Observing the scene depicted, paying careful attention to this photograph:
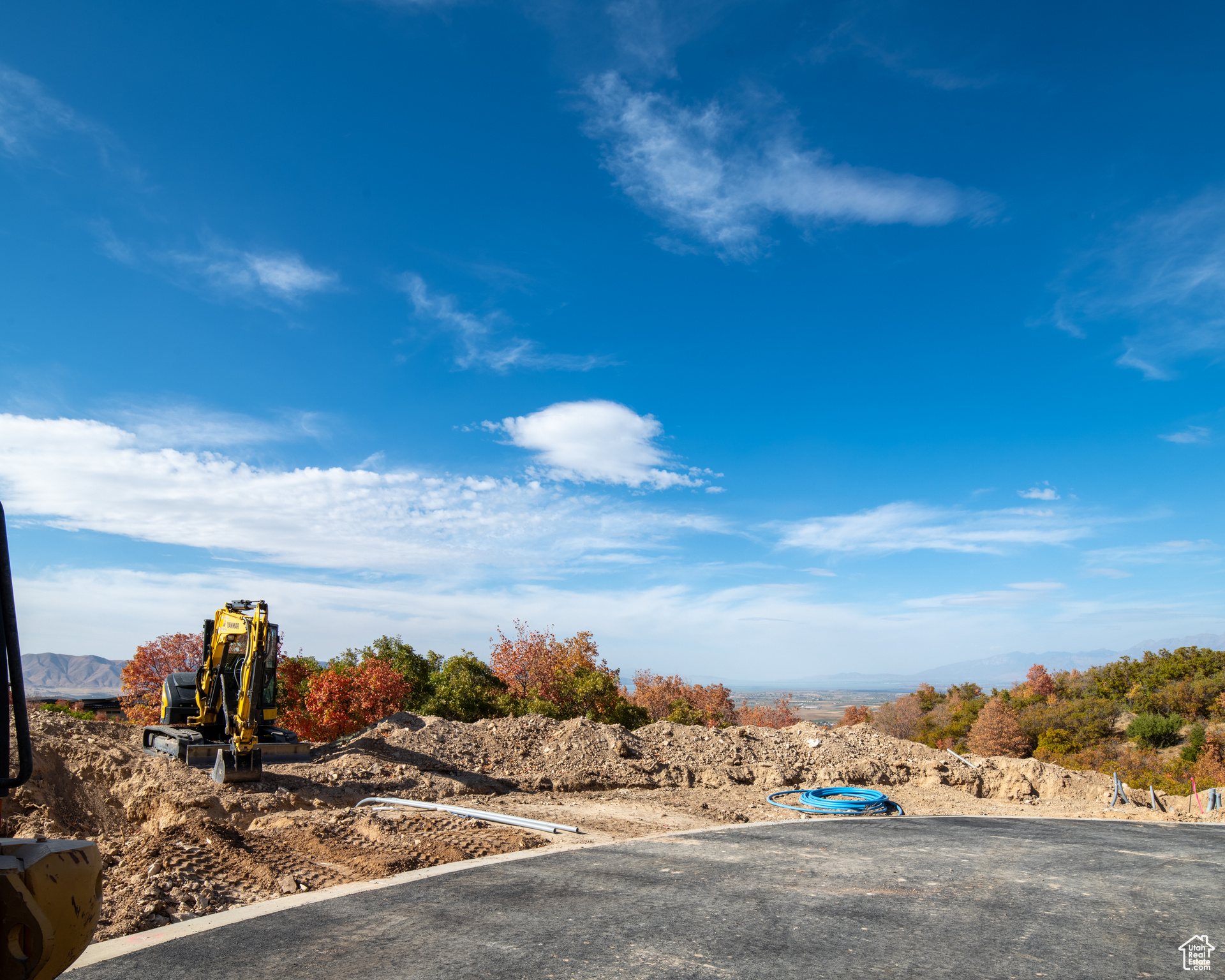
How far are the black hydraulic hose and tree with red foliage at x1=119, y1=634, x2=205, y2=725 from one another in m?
40.8

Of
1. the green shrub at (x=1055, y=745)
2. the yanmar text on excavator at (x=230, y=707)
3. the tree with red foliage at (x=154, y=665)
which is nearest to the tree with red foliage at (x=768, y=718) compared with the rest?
the green shrub at (x=1055, y=745)

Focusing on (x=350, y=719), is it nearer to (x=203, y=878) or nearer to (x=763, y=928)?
(x=203, y=878)

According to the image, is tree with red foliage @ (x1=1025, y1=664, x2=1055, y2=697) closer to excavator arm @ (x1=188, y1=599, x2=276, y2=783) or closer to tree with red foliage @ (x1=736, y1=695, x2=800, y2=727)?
tree with red foliage @ (x1=736, y1=695, x2=800, y2=727)

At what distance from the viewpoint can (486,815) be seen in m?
11.8

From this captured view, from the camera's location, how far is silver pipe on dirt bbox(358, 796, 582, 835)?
1141cm

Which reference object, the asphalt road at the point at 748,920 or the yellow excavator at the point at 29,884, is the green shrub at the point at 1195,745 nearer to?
the asphalt road at the point at 748,920

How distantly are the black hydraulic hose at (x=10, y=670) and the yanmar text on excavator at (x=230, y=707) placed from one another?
35.4 feet

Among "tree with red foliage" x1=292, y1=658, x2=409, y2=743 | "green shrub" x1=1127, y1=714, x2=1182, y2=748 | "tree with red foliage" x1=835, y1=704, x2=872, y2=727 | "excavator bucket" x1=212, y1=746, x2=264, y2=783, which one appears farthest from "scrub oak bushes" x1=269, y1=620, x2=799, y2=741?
"tree with red foliage" x1=835, y1=704, x2=872, y2=727

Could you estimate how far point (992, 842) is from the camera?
11109mm

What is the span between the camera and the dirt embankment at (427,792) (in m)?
8.52

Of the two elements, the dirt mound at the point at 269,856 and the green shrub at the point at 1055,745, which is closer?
the dirt mound at the point at 269,856

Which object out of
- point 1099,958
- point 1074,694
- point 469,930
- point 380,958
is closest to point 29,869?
point 380,958

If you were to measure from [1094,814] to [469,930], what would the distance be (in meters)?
13.5

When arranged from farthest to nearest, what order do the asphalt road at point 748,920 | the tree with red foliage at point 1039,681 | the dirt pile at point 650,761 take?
1. the tree with red foliage at point 1039,681
2. the dirt pile at point 650,761
3. the asphalt road at point 748,920
